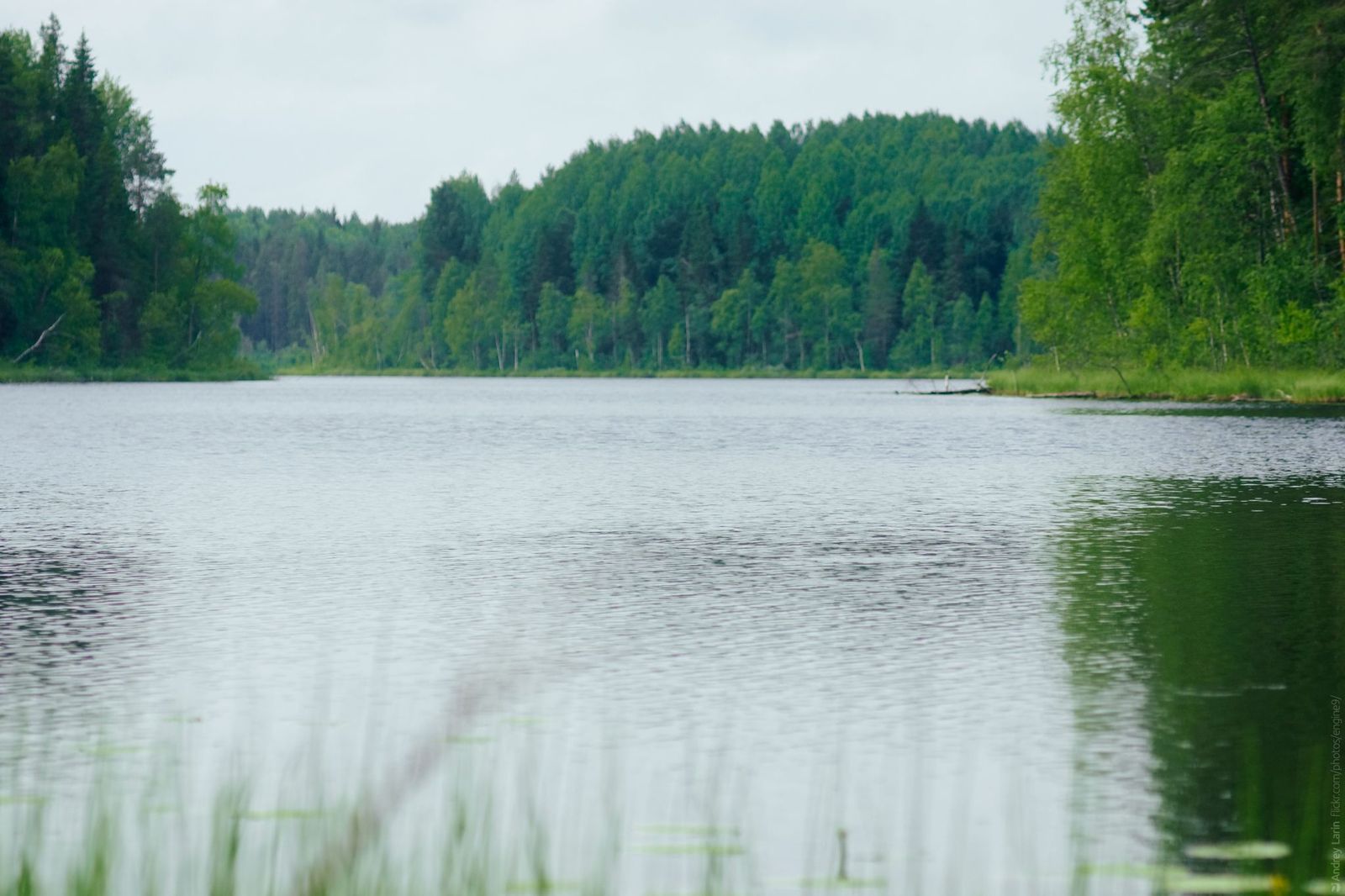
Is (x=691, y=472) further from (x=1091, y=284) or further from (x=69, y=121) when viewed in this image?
(x=69, y=121)

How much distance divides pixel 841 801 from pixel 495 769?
5.47 ft

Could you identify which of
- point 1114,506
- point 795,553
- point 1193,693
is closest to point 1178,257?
point 1114,506

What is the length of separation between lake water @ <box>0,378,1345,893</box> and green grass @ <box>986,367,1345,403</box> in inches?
1059

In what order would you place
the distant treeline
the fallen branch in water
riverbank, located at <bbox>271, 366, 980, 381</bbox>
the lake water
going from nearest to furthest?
the fallen branch in water, the lake water, riverbank, located at <bbox>271, 366, 980, 381</bbox>, the distant treeline

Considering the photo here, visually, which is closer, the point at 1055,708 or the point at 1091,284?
the point at 1055,708

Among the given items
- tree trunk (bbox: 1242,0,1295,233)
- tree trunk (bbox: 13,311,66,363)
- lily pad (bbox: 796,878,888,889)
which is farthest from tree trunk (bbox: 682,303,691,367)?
lily pad (bbox: 796,878,888,889)

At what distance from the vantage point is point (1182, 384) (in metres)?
60.1

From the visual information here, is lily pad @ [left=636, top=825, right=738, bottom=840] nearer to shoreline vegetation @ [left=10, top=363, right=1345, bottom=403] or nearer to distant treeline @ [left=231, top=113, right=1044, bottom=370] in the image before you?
shoreline vegetation @ [left=10, top=363, right=1345, bottom=403]

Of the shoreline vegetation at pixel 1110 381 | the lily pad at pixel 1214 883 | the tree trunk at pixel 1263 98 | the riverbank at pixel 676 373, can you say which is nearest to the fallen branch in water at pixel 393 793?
the lily pad at pixel 1214 883

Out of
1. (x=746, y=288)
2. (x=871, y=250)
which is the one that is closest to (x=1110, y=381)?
(x=746, y=288)

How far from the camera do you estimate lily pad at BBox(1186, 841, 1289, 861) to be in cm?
611

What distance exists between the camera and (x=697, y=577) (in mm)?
14828

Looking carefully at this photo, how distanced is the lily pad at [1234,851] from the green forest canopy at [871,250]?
1766 inches

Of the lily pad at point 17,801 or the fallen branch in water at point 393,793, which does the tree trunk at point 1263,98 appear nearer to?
the fallen branch in water at point 393,793
